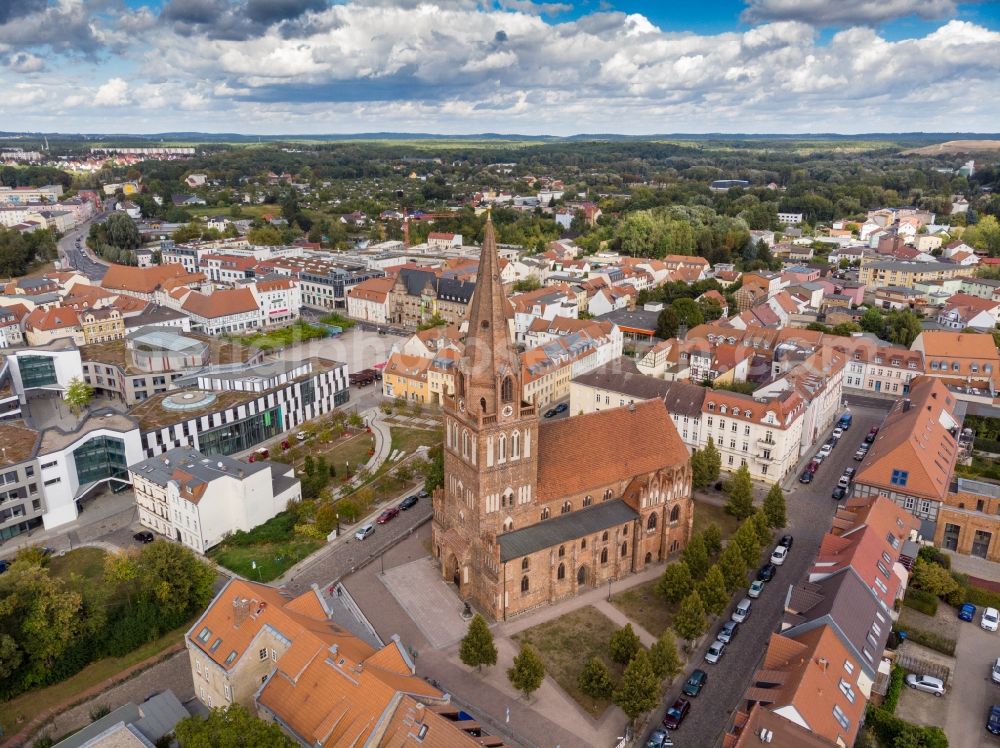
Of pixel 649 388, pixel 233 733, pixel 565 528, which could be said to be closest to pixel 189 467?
pixel 565 528

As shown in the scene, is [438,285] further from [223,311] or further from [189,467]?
[189,467]

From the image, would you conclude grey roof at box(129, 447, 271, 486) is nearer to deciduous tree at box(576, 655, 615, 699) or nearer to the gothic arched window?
the gothic arched window

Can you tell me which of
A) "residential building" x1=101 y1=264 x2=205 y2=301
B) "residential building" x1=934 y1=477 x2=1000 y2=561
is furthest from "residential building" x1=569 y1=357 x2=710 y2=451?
"residential building" x1=101 y1=264 x2=205 y2=301

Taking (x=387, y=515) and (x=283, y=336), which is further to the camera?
(x=283, y=336)

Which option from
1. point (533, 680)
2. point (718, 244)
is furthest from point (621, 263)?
point (533, 680)

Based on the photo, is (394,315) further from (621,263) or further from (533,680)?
(533,680)

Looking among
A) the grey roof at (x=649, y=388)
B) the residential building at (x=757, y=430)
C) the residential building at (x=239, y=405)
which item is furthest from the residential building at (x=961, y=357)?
the residential building at (x=239, y=405)
